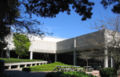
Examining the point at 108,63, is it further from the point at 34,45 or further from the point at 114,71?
the point at 34,45

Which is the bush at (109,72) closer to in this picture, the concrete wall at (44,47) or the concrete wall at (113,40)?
the concrete wall at (113,40)

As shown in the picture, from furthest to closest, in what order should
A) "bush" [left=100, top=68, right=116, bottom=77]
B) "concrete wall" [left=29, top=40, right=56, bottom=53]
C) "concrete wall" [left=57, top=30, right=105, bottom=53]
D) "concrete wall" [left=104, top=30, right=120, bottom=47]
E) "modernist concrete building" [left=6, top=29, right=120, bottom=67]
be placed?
"concrete wall" [left=29, top=40, right=56, bottom=53] → "concrete wall" [left=57, top=30, right=105, bottom=53] → "modernist concrete building" [left=6, top=29, right=120, bottom=67] → "concrete wall" [left=104, top=30, right=120, bottom=47] → "bush" [left=100, top=68, right=116, bottom=77]

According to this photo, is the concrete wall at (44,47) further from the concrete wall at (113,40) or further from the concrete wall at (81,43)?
the concrete wall at (113,40)

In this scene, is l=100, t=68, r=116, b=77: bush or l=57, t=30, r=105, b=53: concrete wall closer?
l=100, t=68, r=116, b=77: bush

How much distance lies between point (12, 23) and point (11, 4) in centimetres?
440

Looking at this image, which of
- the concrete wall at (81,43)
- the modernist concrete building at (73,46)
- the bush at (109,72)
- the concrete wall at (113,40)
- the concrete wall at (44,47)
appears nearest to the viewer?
the bush at (109,72)

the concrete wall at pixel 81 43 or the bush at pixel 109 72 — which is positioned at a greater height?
the concrete wall at pixel 81 43

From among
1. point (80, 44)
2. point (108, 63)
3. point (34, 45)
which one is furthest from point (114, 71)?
point (34, 45)

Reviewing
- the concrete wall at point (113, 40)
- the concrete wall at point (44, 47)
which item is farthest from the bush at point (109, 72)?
the concrete wall at point (44, 47)

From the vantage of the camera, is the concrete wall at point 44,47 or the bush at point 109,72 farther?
the concrete wall at point 44,47

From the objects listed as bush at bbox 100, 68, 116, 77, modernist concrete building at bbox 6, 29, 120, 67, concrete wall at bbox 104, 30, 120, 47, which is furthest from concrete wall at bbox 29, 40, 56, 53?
bush at bbox 100, 68, 116, 77

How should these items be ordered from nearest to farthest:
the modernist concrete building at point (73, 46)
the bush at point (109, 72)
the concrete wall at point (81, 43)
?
the bush at point (109, 72), the modernist concrete building at point (73, 46), the concrete wall at point (81, 43)

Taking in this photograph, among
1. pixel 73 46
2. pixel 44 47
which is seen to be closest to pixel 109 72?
pixel 73 46

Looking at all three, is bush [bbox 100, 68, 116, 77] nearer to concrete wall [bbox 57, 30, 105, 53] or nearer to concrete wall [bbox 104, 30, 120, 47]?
concrete wall [bbox 104, 30, 120, 47]
